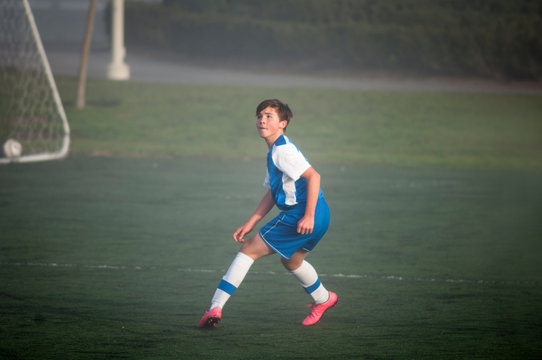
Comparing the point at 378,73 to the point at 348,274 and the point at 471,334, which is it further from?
the point at 471,334

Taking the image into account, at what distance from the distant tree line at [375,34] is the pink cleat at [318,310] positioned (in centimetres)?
2006

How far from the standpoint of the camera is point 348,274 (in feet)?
23.0

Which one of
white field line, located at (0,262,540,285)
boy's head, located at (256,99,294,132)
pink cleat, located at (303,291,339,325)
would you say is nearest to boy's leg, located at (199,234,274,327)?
pink cleat, located at (303,291,339,325)

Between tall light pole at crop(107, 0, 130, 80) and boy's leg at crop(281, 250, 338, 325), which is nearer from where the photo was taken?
boy's leg at crop(281, 250, 338, 325)

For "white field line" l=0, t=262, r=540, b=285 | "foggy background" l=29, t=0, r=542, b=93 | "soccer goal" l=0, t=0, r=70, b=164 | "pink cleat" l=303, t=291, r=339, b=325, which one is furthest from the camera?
"foggy background" l=29, t=0, r=542, b=93

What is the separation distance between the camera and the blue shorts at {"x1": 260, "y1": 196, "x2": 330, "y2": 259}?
530 cm

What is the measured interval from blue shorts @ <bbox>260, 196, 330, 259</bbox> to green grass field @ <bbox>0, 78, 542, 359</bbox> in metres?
0.50

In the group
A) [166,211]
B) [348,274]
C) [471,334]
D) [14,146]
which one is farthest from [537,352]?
[14,146]

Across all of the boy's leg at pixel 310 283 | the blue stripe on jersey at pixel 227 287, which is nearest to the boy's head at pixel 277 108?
the boy's leg at pixel 310 283

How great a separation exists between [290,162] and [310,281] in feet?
2.66

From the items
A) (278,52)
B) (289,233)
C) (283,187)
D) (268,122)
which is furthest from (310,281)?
(278,52)

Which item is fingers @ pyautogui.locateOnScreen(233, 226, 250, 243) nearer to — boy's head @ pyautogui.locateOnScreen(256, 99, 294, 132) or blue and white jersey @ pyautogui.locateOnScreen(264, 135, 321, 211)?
blue and white jersey @ pyautogui.locateOnScreen(264, 135, 321, 211)

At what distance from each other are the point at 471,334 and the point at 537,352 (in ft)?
1.51

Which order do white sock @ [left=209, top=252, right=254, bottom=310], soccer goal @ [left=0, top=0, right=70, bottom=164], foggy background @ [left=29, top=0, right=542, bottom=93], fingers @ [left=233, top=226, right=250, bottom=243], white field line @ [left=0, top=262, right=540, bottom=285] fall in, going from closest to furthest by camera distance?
1. white sock @ [left=209, top=252, right=254, bottom=310]
2. fingers @ [left=233, top=226, right=250, bottom=243]
3. white field line @ [left=0, top=262, right=540, bottom=285]
4. soccer goal @ [left=0, top=0, right=70, bottom=164]
5. foggy background @ [left=29, top=0, right=542, bottom=93]
